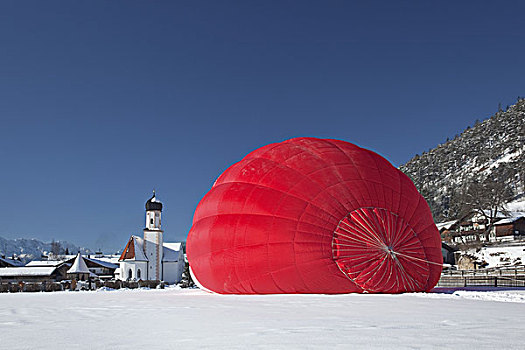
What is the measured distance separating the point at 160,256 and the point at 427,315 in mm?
64916

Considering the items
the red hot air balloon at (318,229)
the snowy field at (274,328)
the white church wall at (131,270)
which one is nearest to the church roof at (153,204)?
the white church wall at (131,270)

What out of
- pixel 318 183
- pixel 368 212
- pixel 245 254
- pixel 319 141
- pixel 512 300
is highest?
pixel 319 141

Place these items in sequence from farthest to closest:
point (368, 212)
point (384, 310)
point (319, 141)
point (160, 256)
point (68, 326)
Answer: point (160, 256) → point (319, 141) → point (368, 212) → point (384, 310) → point (68, 326)

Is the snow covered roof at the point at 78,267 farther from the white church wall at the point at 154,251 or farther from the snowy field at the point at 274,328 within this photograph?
the snowy field at the point at 274,328

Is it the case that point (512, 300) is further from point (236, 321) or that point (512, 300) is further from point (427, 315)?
point (236, 321)

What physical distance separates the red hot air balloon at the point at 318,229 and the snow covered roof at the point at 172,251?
→ 58263 millimetres

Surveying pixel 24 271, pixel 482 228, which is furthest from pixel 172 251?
pixel 482 228

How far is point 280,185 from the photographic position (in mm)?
13219

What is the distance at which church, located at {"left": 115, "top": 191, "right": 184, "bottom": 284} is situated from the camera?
2591 inches

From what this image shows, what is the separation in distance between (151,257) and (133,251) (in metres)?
3.13

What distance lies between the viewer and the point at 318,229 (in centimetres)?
1236

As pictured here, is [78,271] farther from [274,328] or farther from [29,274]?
[274,328]

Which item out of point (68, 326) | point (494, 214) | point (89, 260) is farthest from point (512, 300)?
point (89, 260)

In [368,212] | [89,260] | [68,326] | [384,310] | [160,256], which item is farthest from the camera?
[89,260]
